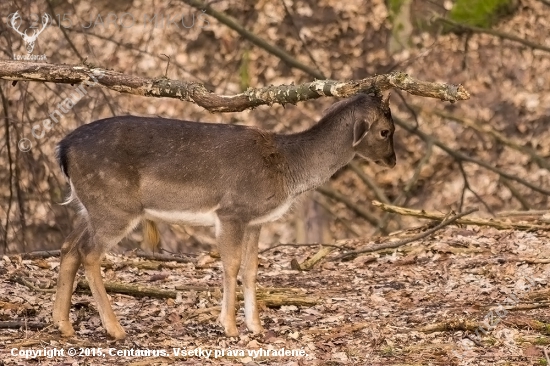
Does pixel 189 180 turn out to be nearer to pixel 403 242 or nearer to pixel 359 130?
pixel 359 130

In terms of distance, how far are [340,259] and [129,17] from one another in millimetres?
7472

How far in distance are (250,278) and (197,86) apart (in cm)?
168

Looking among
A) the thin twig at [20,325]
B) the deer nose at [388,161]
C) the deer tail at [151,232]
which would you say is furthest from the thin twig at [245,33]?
the thin twig at [20,325]

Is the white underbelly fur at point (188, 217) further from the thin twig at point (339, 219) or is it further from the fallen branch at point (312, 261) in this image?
the thin twig at point (339, 219)

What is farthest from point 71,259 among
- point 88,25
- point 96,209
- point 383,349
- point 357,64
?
point 357,64

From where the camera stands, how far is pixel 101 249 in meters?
8.25

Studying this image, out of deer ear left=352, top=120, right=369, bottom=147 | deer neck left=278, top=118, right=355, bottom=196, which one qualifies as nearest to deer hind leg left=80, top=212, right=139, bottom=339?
deer neck left=278, top=118, right=355, bottom=196

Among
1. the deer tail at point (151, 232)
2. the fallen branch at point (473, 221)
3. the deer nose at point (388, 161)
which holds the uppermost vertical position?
the fallen branch at point (473, 221)

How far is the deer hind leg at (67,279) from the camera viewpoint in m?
8.24

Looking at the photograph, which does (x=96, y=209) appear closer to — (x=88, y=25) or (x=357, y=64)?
(x=88, y=25)

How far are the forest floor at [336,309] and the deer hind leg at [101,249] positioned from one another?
209mm

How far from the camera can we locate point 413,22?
18312 mm

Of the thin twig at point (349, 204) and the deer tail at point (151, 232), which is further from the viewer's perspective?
the thin twig at point (349, 204)

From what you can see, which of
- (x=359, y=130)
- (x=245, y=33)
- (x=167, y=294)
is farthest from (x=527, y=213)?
(x=167, y=294)
